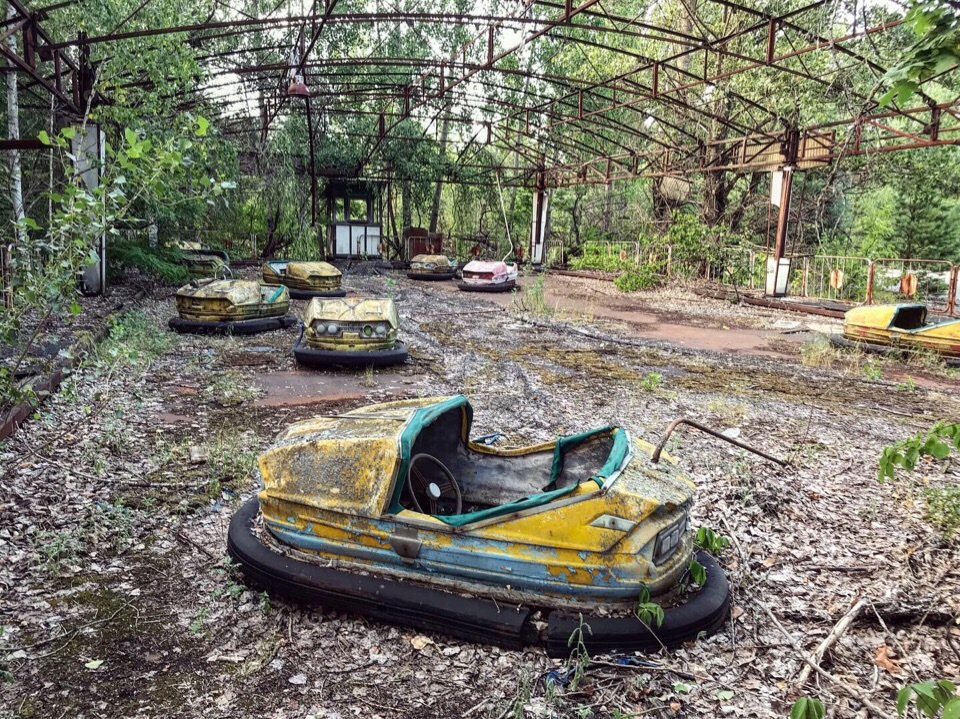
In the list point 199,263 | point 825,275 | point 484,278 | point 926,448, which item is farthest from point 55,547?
point 825,275

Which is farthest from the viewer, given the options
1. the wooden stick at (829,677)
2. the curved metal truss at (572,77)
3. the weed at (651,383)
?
the curved metal truss at (572,77)

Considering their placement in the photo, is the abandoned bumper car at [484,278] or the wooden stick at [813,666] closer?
the wooden stick at [813,666]

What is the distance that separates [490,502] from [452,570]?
0.52 meters

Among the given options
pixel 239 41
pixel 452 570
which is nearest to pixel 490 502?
pixel 452 570

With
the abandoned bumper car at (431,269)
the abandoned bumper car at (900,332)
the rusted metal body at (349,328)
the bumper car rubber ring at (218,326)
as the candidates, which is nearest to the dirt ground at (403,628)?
the rusted metal body at (349,328)

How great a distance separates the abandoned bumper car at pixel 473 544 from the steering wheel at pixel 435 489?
0.04 ft

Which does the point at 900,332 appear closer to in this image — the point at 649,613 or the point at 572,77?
the point at 649,613

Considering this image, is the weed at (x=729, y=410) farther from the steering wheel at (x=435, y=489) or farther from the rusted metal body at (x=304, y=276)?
the rusted metal body at (x=304, y=276)

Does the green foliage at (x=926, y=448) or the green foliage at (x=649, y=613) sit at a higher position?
the green foliage at (x=926, y=448)

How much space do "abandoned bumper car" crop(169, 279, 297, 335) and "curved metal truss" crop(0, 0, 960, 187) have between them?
8.86 ft

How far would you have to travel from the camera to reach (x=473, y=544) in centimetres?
226

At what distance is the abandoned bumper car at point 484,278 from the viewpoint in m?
13.9

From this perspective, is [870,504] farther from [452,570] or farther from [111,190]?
[111,190]

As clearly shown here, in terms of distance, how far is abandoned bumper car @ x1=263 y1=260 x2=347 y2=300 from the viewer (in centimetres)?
1143
